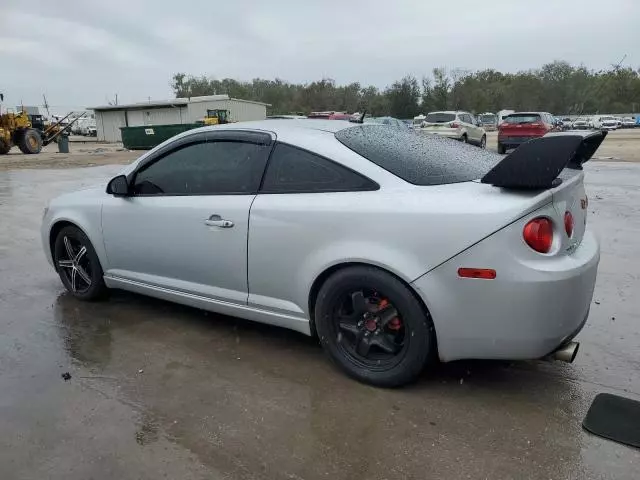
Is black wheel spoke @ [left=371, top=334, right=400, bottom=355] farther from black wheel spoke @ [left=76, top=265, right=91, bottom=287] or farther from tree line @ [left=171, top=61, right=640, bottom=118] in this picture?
tree line @ [left=171, top=61, right=640, bottom=118]

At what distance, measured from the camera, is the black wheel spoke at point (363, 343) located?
9.81 ft

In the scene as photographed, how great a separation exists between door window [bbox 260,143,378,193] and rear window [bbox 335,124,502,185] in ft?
0.55

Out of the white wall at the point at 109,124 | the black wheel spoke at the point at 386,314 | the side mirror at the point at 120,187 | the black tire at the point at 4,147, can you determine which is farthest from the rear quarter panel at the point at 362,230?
the white wall at the point at 109,124

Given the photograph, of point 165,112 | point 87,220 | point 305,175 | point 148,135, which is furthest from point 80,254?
point 165,112

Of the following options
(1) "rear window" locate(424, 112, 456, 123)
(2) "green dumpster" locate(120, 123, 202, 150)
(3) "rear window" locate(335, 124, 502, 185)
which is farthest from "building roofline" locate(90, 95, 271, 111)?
(3) "rear window" locate(335, 124, 502, 185)

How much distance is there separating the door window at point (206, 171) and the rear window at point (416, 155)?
0.60 m

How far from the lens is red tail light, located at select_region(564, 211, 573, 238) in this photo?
2723 mm

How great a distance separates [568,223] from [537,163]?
1.28 ft

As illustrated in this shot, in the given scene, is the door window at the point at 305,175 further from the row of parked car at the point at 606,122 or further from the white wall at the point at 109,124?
the white wall at the point at 109,124

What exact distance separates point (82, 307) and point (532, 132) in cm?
1881

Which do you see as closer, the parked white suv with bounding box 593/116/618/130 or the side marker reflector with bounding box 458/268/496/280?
the side marker reflector with bounding box 458/268/496/280

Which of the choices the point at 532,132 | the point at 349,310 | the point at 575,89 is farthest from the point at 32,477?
the point at 575,89

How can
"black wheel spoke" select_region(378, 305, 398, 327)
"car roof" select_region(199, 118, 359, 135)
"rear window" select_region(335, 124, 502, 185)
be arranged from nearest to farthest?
"black wheel spoke" select_region(378, 305, 398, 327)
"rear window" select_region(335, 124, 502, 185)
"car roof" select_region(199, 118, 359, 135)

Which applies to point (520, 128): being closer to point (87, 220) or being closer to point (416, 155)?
point (416, 155)
